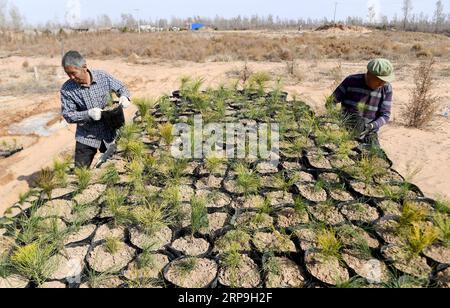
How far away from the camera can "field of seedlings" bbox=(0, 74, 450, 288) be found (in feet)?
5.01

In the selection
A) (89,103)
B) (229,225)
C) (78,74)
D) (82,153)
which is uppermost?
(78,74)

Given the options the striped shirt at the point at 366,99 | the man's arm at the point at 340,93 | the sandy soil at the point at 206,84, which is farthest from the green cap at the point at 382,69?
the sandy soil at the point at 206,84

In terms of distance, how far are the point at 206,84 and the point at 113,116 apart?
5.95 m

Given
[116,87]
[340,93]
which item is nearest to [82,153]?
[116,87]

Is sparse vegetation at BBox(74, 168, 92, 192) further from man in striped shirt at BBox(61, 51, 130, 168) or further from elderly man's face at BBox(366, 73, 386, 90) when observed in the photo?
elderly man's face at BBox(366, 73, 386, 90)

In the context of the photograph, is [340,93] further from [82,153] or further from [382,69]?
[82,153]

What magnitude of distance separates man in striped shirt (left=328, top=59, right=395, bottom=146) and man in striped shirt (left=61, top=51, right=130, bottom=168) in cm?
193

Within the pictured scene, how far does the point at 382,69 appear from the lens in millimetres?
2529

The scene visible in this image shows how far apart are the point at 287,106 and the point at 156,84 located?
5.47 meters

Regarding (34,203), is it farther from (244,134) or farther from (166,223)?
(244,134)

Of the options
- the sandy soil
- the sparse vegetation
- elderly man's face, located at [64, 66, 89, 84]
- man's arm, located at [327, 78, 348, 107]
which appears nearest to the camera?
the sparse vegetation

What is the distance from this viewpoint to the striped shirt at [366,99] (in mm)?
2826

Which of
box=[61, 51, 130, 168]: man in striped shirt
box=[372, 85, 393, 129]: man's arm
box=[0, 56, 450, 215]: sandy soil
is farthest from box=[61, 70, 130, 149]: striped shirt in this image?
box=[372, 85, 393, 129]: man's arm
